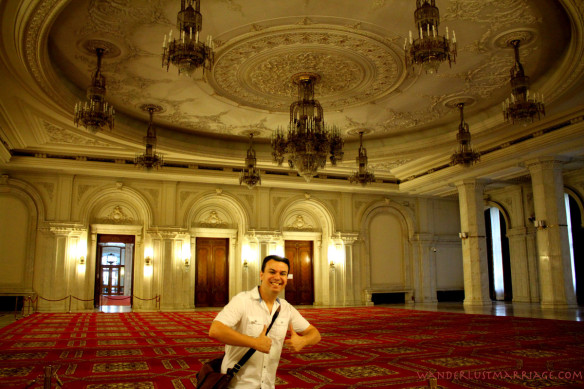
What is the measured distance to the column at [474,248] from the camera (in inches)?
596

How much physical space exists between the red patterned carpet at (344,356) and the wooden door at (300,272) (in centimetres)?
849

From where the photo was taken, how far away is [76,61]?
30.1 ft

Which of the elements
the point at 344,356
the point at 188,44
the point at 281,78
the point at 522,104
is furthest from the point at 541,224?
the point at 188,44

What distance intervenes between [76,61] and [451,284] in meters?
16.5

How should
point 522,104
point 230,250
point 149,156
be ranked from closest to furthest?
point 522,104, point 149,156, point 230,250

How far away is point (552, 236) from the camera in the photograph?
42.5 feet

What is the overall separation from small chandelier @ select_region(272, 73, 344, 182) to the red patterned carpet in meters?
3.20

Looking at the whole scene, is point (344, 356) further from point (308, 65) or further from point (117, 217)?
point (117, 217)

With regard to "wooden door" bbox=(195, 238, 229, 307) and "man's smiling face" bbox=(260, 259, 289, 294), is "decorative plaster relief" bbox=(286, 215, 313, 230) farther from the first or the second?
"man's smiling face" bbox=(260, 259, 289, 294)

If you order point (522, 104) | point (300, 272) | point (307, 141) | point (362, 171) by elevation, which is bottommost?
point (300, 272)

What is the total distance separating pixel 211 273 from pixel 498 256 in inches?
465

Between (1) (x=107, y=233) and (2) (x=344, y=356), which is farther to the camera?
(1) (x=107, y=233)

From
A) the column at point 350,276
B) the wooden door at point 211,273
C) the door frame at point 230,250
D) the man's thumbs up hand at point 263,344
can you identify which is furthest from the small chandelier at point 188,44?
the column at point 350,276

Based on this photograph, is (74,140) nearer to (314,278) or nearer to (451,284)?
(314,278)
